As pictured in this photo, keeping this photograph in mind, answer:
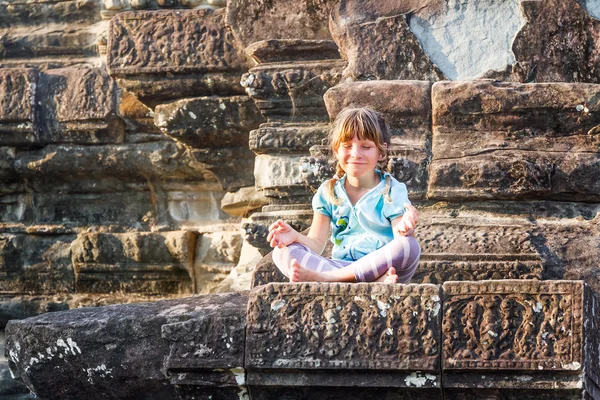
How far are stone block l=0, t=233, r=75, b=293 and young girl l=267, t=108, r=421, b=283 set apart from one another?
8.20 feet

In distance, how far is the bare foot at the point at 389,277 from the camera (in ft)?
12.5

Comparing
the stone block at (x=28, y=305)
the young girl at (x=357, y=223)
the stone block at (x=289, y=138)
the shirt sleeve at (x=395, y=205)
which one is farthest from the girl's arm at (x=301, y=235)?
the stone block at (x=28, y=305)

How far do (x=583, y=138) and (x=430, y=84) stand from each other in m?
0.58

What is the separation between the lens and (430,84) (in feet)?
15.6

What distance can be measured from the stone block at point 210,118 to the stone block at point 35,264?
2.96 feet

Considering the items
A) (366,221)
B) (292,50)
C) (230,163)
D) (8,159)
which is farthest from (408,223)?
(8,159)

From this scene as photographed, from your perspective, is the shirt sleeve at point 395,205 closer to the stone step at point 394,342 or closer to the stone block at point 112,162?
the stone step at point 394,342

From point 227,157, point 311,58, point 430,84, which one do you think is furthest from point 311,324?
point 227,157

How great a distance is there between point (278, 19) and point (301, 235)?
1677 millimetres

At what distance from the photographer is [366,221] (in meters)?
4.11

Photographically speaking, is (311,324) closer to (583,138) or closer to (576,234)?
(576,234)

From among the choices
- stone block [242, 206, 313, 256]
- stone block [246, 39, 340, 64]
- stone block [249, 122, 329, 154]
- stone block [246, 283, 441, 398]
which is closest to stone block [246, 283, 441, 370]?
stone block [246, 283, 441, 398]

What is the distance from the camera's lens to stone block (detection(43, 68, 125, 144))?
6277mm

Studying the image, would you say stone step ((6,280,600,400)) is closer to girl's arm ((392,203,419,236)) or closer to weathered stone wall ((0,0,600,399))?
weathered stone wall ((0,0,600,399))
